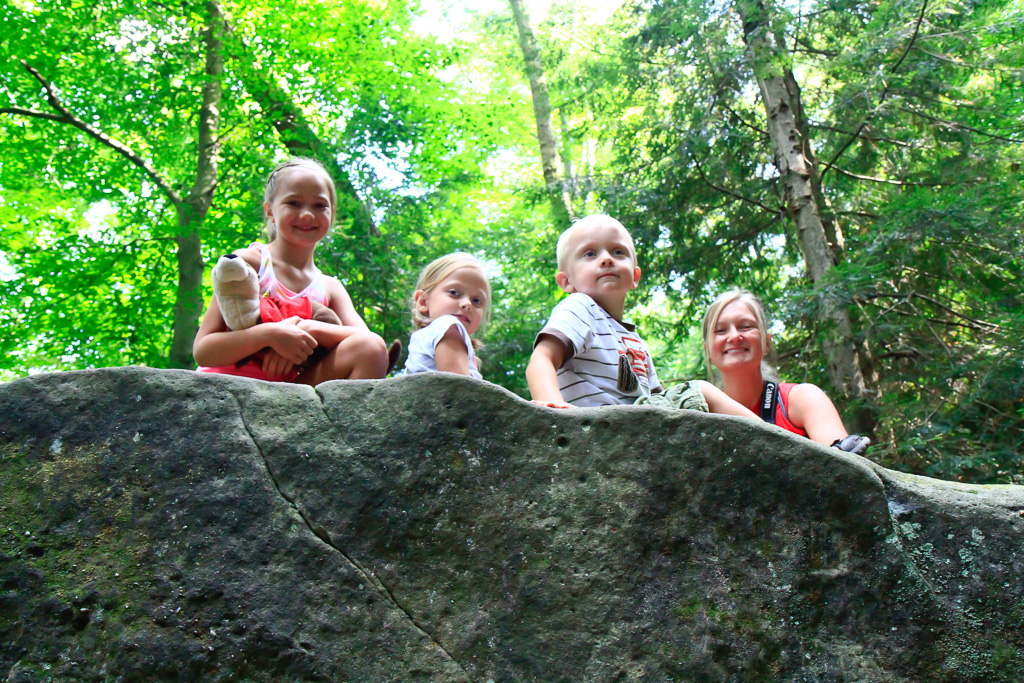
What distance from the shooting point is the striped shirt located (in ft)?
9.22

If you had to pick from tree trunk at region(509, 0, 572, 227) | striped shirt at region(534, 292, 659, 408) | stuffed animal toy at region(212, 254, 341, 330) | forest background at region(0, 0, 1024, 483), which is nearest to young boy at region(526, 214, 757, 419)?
striped shirt at region(534, 292, 659, 408)

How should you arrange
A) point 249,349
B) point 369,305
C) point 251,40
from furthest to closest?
point 251,40
point 369,305
point 249,349

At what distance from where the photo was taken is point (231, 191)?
10469 millimetres

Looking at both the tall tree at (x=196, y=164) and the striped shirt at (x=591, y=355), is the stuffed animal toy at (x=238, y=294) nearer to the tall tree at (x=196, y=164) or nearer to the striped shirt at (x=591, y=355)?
the striped shirt at (x=591, y=355)

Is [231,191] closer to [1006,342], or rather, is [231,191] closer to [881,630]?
[1006,342]

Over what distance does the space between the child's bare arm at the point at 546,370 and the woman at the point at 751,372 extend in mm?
973

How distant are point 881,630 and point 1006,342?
429 cm

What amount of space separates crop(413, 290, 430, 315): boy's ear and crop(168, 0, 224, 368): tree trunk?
626cm

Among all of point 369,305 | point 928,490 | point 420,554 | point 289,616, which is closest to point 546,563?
point 420,554

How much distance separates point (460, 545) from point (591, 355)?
3.35 feet

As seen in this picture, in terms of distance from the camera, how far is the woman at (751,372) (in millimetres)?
A: 3165

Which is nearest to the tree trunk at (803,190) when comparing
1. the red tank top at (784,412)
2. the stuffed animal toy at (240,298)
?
the red tank top at (784,412)

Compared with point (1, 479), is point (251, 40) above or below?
above

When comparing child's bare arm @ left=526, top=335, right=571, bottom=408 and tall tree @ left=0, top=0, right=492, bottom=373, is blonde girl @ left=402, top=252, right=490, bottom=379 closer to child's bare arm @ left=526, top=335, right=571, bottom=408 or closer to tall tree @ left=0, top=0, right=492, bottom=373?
child's bare arm @ left=526, top=335, right=571, bottom=408
